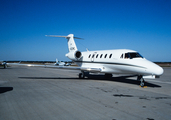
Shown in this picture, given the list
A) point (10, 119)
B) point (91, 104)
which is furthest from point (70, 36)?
point (10, 119)

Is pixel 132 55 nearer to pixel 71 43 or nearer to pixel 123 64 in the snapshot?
pixel 123 64

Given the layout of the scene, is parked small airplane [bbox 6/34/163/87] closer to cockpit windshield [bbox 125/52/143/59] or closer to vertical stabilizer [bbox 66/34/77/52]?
cockpit windshield [bbox 125/52/143/59]

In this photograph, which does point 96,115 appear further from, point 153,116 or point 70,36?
point 70,36

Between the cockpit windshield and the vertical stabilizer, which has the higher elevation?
the vertical stabilizer

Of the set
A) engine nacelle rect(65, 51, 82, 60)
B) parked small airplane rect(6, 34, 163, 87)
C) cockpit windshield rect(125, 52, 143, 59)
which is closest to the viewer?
parked small airplane rect(6, 34, 163, 87)

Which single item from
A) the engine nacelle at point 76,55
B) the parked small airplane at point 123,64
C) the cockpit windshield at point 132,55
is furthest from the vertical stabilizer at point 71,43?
the cockpit windshield at point 132,55

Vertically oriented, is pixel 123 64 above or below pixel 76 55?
below

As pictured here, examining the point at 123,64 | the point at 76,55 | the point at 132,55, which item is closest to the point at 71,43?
the point at 76,55

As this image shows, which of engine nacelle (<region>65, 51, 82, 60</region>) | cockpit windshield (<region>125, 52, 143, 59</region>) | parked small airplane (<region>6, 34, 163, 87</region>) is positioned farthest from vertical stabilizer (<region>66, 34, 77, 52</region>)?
cockpit windshield (<region>125, 52, 143, 59</region>)

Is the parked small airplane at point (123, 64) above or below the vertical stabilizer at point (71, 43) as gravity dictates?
below

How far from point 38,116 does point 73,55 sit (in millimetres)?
12342

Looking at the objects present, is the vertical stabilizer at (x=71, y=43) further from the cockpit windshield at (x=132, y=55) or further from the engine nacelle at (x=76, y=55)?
the cockpit windshield at (x=132, y=55)

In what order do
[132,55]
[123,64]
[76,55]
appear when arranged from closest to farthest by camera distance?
[132,55] < [123,64] < [76,55]

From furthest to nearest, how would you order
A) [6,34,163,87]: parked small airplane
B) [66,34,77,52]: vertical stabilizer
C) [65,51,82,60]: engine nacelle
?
[66,34,77,52]: vertical stabilizer, [65,51,82,60]: engine nacelle, [6,34,163,87]: parked small airplane
